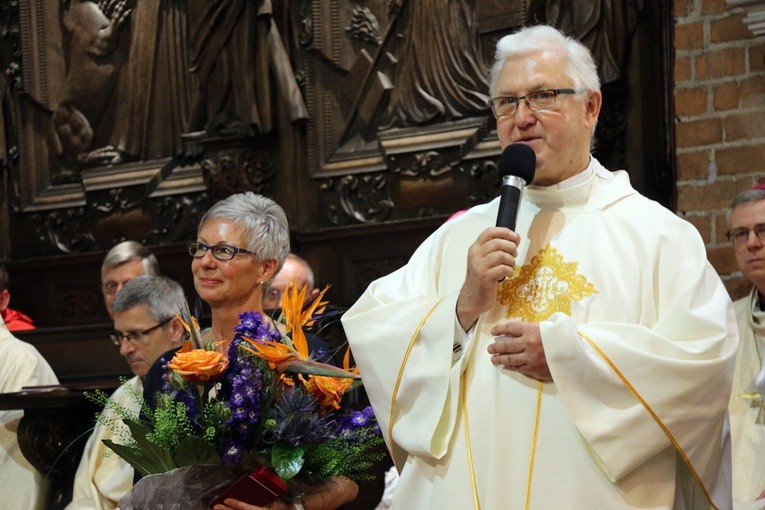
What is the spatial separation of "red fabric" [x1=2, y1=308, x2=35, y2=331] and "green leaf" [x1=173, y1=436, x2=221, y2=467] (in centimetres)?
384

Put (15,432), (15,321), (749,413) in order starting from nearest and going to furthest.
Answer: (749,413), (15,432), (15,321)

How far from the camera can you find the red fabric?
6803 millimetres

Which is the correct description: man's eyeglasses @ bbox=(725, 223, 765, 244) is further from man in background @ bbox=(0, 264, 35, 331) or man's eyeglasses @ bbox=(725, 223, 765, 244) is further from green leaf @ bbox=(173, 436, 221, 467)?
man in background @ bbox=(0, 264, 35, 331)

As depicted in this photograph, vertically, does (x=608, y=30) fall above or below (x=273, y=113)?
above

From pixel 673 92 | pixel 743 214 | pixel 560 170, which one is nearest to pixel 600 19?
pixel 673 92

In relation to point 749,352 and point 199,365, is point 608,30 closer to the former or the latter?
point 749,352

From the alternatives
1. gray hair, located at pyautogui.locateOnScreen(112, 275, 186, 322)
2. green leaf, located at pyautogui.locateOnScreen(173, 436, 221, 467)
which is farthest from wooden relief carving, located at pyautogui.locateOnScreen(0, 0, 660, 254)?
green leaf, located at pyautogui.locateOnScreen(173, 436, 221, 467)

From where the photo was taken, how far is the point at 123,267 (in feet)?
20.3

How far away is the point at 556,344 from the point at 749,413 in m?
1.82

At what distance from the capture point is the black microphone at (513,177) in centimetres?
277

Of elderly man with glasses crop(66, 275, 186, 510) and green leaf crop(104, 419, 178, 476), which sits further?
elderly man with glasses crop(66, 275, 186, 510)

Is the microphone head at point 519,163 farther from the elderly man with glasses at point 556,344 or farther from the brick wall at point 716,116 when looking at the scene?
the brick wall at point 716,116

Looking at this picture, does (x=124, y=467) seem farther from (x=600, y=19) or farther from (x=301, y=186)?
(x=600, y=19)

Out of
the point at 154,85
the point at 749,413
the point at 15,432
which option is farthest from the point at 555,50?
the point at 154,85
